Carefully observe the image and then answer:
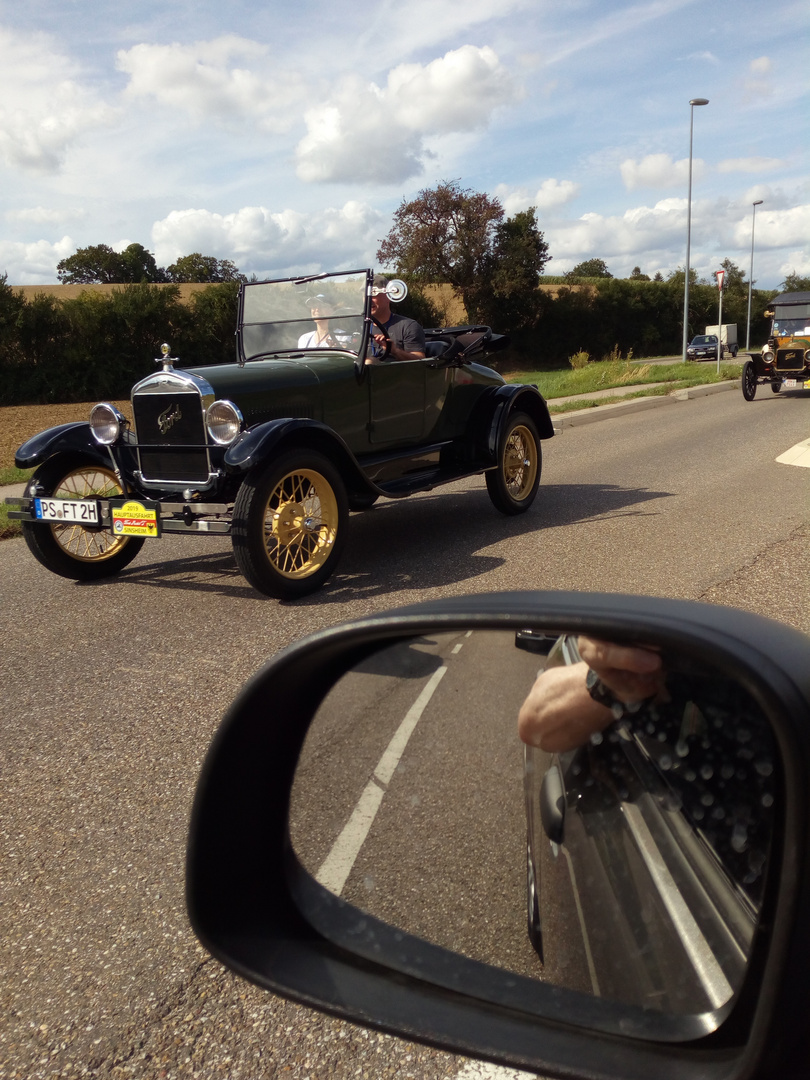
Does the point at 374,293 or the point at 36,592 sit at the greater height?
the point at 374,293

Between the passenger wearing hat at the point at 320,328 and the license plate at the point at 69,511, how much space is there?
2155 millimetres

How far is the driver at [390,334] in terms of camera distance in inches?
250

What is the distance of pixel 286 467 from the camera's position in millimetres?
5016

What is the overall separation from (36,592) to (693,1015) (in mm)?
5448

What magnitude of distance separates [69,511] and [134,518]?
1.60 feet

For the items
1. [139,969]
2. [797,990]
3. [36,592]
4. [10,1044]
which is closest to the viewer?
[797,990]

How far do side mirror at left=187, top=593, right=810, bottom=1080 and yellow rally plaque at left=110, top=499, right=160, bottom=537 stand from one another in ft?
13.1

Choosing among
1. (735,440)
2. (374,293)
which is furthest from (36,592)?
(735,440)

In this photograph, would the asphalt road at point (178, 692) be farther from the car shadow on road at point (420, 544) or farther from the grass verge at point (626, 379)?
the grass verge at point (626, 379)

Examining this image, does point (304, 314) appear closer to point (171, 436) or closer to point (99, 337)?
point (171, 436)

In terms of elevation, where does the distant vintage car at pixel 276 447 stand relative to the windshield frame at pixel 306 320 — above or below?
below

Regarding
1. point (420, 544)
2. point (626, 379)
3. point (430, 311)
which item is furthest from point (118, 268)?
point (420, 544)

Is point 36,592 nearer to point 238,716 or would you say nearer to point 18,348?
point 238,716

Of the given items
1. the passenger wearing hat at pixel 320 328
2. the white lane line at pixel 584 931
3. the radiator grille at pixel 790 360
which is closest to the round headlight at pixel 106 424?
the passenger wearing hat at pixel 320 328
